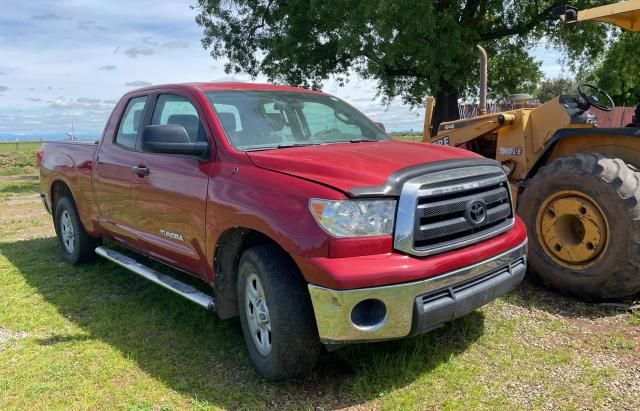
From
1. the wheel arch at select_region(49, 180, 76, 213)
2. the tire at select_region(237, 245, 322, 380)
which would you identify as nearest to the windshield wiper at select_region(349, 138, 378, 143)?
the tire at select_region(237, 245, 322, 380)

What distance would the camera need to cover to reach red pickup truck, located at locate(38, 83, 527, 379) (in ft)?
9.43

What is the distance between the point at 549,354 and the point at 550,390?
0.47m

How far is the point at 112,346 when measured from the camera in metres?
4.00

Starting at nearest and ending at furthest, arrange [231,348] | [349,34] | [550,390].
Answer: [550,390]
[231,348]
[349,34]

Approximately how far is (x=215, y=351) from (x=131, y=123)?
2.41 metres

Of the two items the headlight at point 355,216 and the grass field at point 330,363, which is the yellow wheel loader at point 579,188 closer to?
the grass field at point 330,363

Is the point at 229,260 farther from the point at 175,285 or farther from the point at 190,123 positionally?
the point at 190,123

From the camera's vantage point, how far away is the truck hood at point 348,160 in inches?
119

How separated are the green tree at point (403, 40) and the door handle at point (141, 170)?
8276mm

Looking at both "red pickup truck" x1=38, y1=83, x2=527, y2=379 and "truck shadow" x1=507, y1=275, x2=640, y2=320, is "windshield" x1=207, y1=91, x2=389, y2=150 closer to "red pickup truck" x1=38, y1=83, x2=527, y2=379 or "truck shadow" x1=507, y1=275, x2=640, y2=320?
"red pickup truck" x1=38, y1=83, x2=527, y2=379

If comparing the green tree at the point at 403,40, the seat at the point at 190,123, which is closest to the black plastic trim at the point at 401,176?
the seat at the point at 190,123

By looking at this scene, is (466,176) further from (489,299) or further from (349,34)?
(349,34)

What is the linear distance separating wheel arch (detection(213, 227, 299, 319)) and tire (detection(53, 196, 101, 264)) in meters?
2.95

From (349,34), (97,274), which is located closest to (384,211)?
(97,274)
